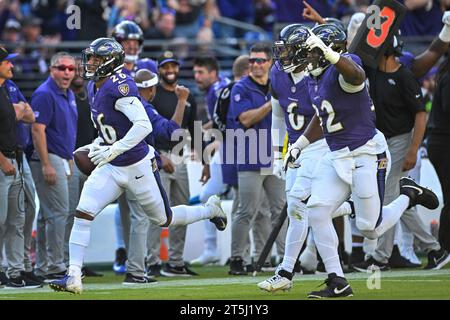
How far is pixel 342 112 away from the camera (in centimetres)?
774

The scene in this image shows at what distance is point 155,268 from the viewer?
1074 cm

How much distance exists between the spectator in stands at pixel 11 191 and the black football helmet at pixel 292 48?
270 cm

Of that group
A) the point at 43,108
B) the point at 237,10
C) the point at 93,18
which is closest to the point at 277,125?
the point at 43,108

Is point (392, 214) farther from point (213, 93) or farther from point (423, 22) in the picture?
point (423, 22)

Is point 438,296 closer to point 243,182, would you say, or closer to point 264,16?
point 243,182

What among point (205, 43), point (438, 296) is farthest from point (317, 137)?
point (205, 43)

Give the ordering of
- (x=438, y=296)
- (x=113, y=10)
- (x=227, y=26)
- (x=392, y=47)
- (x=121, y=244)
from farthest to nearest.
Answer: (x=227, y=26), (x=113, y=10), (x=121, y=244), (x=392, y=47), (x=438, y=296)

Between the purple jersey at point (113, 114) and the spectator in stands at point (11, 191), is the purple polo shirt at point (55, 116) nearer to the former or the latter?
the spectator in stands at point (11, 191)

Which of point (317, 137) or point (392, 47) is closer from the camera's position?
point (317, 137)

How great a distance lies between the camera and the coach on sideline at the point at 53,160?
10172mm

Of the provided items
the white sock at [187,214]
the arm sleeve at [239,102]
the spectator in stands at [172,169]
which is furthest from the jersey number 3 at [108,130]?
the arm sleeve at [239,102]

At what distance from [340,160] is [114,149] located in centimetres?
177

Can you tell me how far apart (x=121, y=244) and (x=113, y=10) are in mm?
5971

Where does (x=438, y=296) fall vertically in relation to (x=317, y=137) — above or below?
below
